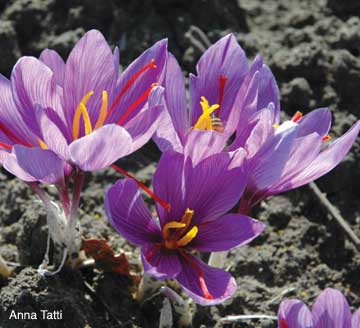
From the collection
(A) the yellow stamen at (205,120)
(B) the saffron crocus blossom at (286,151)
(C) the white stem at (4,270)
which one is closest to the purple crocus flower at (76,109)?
(A) the yellow stamen at (205,120)

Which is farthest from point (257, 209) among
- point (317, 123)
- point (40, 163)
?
point (40, 163)

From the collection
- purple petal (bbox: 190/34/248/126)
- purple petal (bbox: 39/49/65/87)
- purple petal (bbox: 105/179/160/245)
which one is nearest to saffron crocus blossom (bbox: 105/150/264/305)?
purple petal (bbox: 105/179/160/245)

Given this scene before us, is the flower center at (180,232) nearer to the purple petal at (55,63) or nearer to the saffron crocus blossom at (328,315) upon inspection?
the saffron crocus blossom at (328,315)

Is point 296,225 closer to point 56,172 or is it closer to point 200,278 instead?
point 200,278

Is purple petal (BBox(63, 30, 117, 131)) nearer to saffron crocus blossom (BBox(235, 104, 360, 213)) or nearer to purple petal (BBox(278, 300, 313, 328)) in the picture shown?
saffron crocus blossom (BBox(235, 104, 360, 213))

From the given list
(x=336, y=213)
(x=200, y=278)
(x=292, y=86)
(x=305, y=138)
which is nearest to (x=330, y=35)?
(x=292, y=86)
